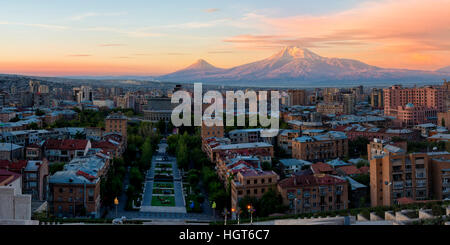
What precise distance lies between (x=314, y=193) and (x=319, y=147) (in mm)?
7846

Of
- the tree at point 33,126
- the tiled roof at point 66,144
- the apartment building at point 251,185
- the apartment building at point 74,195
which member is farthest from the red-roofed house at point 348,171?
the tree at point 33,126

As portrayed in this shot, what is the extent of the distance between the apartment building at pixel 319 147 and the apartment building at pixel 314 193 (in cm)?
698

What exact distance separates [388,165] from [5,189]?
27.8 feet

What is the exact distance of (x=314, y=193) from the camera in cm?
1049

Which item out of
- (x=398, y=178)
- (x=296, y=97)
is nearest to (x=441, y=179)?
(x=398, y=178)

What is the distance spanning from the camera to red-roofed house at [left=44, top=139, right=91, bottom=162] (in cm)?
1532

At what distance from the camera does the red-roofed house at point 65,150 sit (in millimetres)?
15320

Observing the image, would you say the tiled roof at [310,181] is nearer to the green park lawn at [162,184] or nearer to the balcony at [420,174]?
the balcony at [420,174]

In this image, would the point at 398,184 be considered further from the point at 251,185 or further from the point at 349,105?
the point at 349,105

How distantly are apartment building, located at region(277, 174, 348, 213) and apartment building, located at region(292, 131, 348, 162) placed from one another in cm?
698

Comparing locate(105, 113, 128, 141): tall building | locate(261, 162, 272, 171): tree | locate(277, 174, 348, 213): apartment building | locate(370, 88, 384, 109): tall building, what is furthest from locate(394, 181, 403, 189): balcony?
locate(370, 88, 384, 109): tall building
